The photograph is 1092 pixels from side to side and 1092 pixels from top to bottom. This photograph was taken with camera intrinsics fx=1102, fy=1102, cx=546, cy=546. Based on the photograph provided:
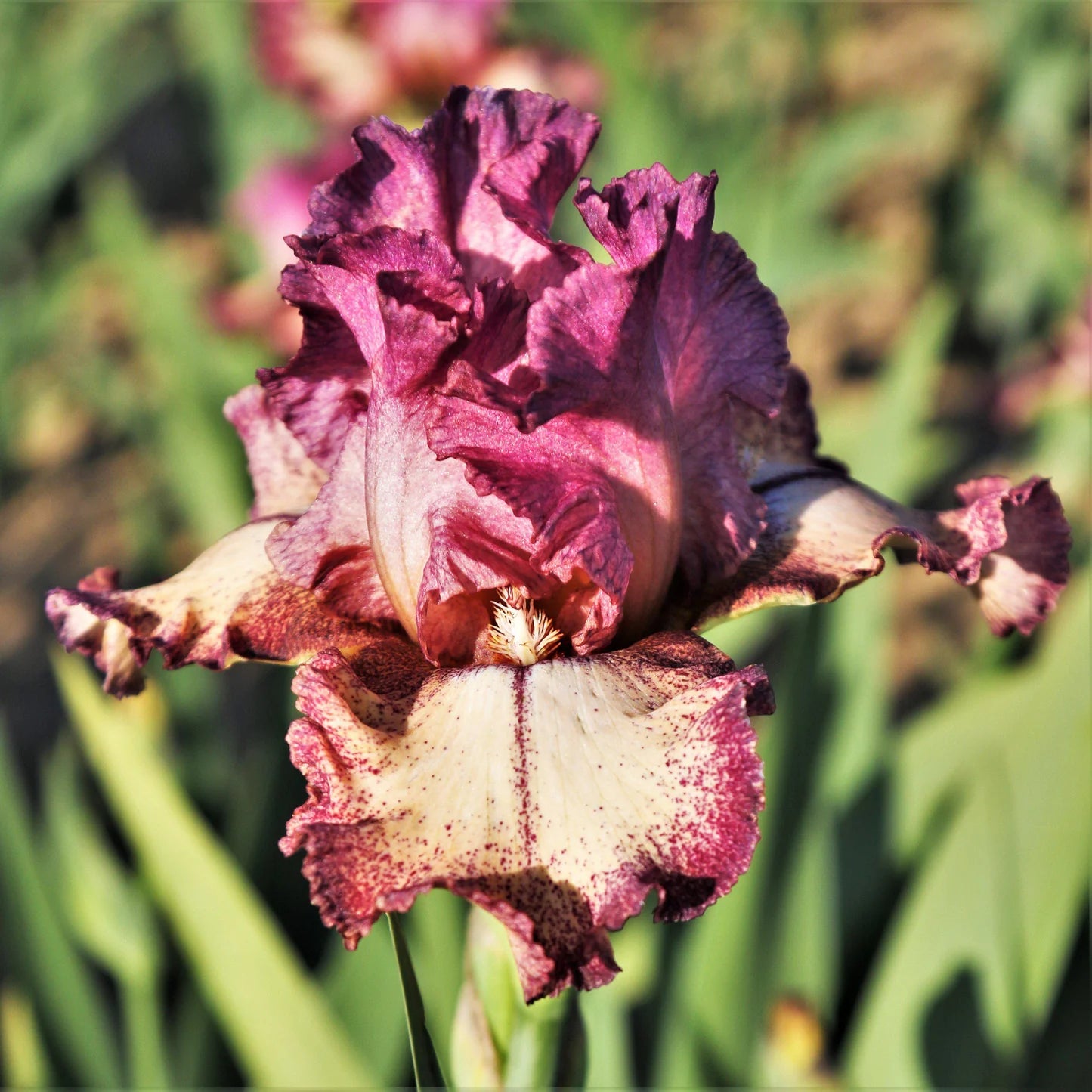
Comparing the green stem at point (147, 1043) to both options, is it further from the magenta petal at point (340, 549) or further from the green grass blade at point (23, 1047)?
the magenta petal at point (340, 549)

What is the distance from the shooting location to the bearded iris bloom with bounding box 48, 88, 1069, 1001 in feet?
1.56

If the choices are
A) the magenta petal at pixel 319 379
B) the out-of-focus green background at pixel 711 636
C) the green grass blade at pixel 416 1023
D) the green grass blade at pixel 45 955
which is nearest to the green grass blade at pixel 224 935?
the out-of-focus green background at pixel 711 636

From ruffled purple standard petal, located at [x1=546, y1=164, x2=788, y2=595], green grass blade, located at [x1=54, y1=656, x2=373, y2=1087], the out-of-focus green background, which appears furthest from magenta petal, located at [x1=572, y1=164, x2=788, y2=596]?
green grass blade, located at [x1=54, y1=656, x2=373, y2=1087]

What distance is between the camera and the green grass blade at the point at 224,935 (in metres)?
0.95

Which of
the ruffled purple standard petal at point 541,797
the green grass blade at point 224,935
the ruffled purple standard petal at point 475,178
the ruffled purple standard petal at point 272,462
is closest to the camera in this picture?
the ruffled purple standard petal at point 541,797

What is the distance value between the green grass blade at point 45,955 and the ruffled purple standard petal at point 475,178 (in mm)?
881

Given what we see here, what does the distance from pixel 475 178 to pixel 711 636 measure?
3.06 ft

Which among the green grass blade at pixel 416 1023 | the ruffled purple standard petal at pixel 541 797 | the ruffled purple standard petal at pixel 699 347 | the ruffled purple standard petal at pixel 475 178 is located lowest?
the green grass blade at pixel 416 1023

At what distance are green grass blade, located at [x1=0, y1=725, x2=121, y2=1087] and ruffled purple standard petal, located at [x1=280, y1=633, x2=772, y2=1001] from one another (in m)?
0.84

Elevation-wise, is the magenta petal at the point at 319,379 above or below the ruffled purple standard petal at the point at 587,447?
above

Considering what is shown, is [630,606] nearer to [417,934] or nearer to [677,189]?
[677,189]

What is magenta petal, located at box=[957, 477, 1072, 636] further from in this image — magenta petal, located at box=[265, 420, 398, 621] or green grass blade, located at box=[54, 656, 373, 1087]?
green grass blade, located at box=[54, 656, 373, 1087]

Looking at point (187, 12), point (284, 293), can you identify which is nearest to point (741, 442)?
point (284, 293)

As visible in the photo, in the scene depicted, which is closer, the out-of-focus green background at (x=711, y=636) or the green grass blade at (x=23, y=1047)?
the out-of-focus green background at (x=711, y=636)
